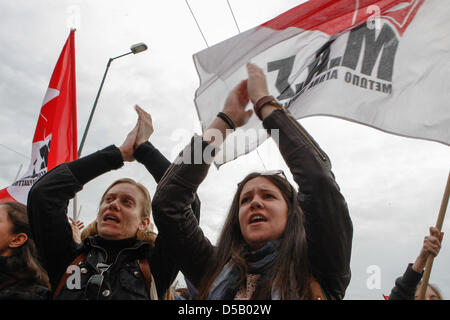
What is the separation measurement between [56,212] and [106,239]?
347mm

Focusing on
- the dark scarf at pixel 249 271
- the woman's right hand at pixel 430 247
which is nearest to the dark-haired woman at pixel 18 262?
the dark scarf at pixel 249 271

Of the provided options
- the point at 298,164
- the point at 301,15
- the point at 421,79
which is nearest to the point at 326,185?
→ the point at 298,164

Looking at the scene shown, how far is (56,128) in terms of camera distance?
183 inches

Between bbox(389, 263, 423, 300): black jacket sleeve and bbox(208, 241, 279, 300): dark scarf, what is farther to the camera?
bbox(389, 263, 423, 300): black jacket sleeve

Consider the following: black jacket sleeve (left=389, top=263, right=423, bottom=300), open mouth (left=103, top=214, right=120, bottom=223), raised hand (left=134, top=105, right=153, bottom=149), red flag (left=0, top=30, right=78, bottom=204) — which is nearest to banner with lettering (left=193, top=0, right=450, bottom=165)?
raised hand (left=134, top=105, right=153, bottom=149)

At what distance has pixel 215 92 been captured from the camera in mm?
2785

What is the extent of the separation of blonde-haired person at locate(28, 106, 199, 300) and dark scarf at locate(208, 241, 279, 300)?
446 mm

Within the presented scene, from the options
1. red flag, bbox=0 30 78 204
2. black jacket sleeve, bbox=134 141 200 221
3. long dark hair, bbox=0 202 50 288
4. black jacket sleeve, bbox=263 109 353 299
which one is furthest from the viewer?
red flag, bbox=0 30 78 204

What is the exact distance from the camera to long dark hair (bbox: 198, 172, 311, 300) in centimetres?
153

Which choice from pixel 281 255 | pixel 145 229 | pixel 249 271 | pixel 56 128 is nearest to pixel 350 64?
pixel 281 255

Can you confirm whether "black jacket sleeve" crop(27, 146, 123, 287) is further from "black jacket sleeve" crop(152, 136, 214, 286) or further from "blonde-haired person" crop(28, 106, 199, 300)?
"black jacket sleeve" crop(152, 136, 214, 286)
